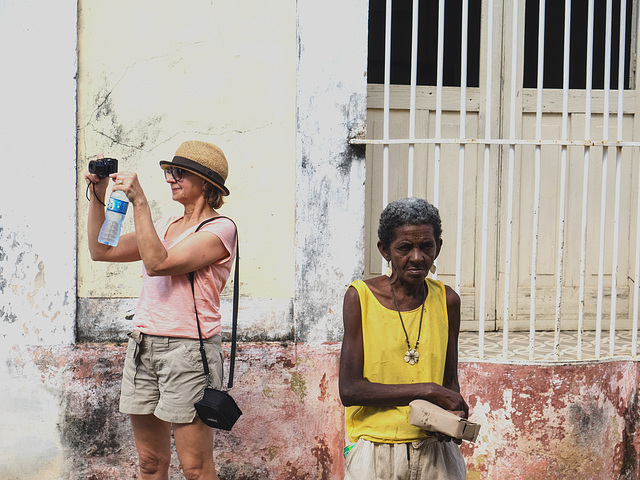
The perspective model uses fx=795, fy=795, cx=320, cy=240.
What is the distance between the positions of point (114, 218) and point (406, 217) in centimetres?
132

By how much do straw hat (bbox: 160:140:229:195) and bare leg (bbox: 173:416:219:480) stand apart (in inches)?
39.1

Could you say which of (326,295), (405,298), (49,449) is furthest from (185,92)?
(405,298)

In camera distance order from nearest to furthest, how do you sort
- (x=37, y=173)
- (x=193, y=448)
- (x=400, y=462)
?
(x=400, y=462) → (x=193, y=448) → (x=37, y=173)

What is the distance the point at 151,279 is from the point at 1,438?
71.4 inches

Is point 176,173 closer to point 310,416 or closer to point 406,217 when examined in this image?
point 406,217

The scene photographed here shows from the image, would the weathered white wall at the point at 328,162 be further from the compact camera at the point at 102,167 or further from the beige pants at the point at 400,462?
the beige pants at the point at 400,462

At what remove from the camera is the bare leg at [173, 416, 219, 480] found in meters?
3.20

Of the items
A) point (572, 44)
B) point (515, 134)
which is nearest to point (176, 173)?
point (515, 134)

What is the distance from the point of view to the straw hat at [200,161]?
3.30 meters

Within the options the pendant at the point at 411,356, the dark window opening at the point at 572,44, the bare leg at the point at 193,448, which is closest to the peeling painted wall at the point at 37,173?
the bare leg at the point at 193,448

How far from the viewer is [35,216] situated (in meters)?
4.41

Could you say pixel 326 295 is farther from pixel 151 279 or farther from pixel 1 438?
pixel 1 438

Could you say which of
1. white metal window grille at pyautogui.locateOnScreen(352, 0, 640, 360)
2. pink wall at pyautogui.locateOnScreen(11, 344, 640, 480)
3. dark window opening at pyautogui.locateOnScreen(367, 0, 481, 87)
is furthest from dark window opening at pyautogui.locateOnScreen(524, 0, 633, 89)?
pink wall at pyautogui.locateOnScreen(11, 344, 640, 480)

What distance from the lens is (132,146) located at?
4492mm
